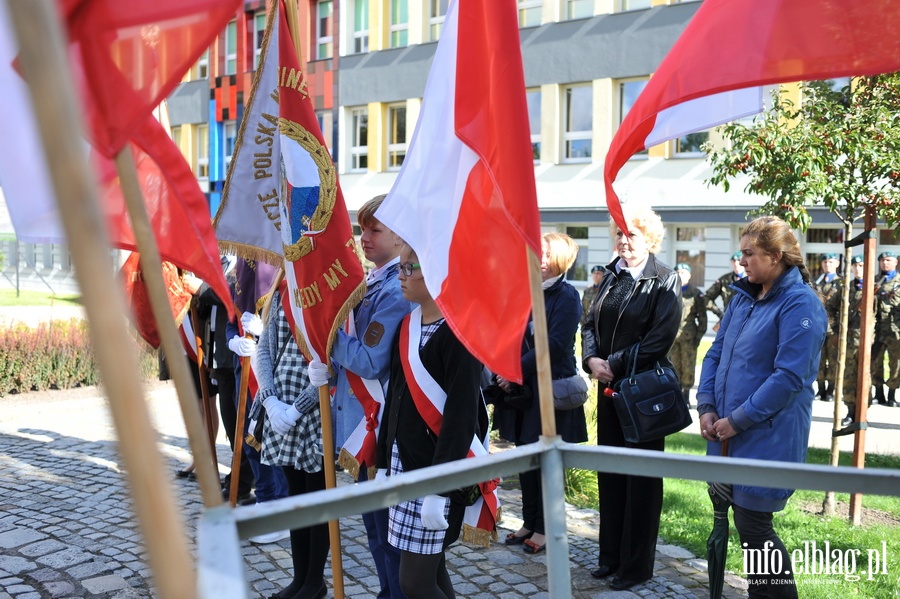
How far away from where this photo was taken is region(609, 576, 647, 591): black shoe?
4.68 meters

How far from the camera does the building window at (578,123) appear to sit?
83.6ft

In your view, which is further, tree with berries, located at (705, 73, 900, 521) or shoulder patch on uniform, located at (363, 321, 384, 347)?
tree with berries, located at (705, 73, 900, 521)

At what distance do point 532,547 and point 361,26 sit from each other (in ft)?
91.2

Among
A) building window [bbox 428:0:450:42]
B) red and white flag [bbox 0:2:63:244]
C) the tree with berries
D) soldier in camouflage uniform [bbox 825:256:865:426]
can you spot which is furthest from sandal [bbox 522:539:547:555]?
building window [bbox 428:0:450:42]

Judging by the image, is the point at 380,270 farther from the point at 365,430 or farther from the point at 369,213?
the point at 365,430

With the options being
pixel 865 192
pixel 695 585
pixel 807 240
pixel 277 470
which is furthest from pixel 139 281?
pixel 807 240

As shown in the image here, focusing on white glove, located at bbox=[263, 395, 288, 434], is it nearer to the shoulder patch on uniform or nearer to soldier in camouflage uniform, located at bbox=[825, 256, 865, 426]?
the shoulder patch on uniform

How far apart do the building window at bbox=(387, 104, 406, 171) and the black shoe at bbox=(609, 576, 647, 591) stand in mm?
25654

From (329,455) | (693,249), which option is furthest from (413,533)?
(693,249)

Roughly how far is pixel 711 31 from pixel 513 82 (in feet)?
2.33

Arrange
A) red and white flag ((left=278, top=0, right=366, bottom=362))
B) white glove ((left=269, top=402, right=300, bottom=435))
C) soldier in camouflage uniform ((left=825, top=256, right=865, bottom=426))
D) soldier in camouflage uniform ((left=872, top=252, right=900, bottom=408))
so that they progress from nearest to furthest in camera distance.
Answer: red and white flag ((left=278, top=0, right=366, bottom=362)), white glove ((left=269, top=402, right=300, bottom=435)), soldier in camouflage uniform ((left=825, top=256, right=865, bottom=426)), soldier in camouflage uniform ((left=872, top=252, right=900, bottom=408))

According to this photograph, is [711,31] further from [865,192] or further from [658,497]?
[865,192]

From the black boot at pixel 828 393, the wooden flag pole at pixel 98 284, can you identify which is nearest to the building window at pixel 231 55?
the black boot at pixel 828 393

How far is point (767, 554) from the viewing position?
3.99 meters
